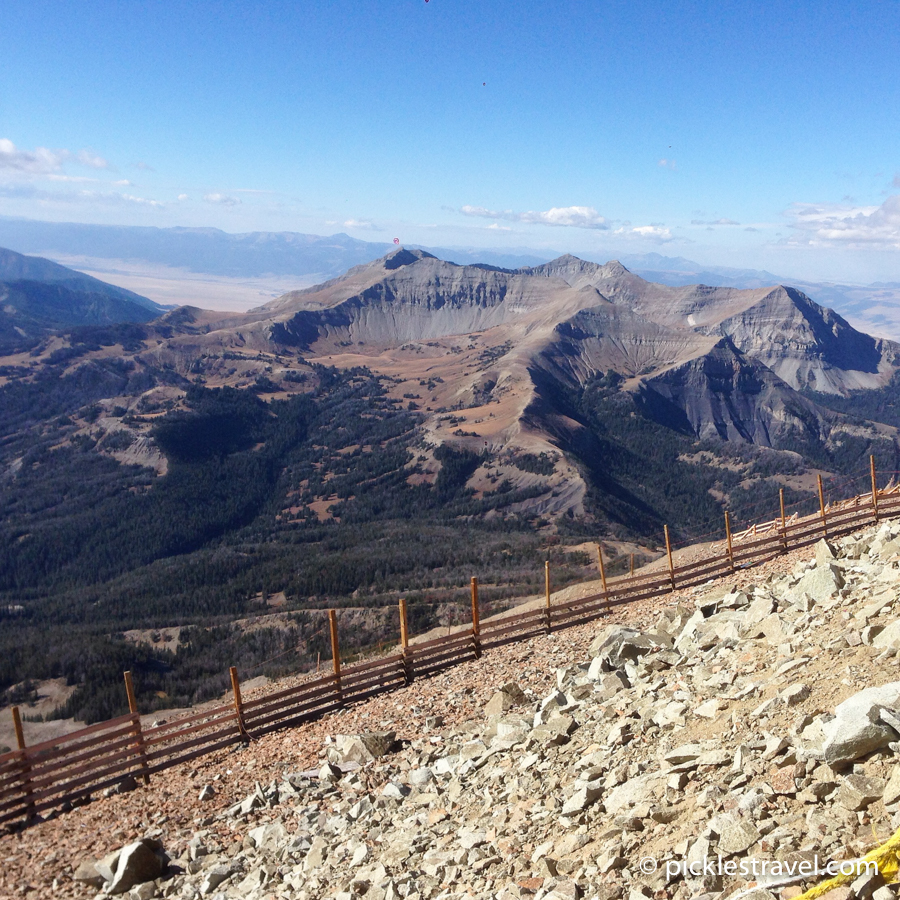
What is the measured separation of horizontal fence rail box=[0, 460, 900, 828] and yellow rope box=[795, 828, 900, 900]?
9998 millimetres

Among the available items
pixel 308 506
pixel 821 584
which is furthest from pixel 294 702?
pixel 308 506

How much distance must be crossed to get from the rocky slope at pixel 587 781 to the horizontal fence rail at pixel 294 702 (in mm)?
532

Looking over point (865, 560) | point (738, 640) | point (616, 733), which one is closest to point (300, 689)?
point (616, 733)

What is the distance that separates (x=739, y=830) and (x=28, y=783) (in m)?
11.9

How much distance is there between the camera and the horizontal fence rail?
12.5 metres

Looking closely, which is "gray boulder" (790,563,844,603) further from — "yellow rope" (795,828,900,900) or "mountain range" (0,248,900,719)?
"mountain range" (0,248,900,719)

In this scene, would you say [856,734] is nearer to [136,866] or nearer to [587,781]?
[587,781]

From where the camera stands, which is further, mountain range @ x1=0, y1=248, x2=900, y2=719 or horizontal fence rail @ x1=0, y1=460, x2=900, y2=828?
mountain range @ x1=0, y1=248, x2=900, y2=719

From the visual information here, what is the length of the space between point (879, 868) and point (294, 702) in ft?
39.2

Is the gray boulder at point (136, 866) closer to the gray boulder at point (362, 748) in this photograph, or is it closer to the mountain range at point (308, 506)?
the gray boulder at point (362, 748)

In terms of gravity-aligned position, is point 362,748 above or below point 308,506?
above

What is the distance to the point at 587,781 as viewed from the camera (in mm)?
8898

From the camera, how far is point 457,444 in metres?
148

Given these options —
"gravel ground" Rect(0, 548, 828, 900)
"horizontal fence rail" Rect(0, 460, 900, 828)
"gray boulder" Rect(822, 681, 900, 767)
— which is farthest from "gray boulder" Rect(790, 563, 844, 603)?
"gray boulder" Rect(822, 681, 900, 767)
